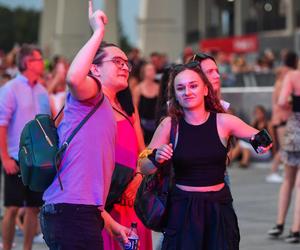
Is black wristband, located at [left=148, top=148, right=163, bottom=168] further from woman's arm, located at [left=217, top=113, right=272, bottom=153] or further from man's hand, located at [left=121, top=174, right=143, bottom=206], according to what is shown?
man's hand, located at [left=121, top=174, right=143, bottom=206]

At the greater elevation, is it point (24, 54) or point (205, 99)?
point (24, 54)

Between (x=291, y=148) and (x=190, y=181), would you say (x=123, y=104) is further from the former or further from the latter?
(x=291, y=148)

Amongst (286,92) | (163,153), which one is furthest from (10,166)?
(163,153)

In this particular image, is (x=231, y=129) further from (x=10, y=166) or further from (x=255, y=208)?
(x=255, y=208)

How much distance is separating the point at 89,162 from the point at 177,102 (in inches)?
35.5

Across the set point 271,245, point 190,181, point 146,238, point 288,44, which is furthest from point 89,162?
point 288,44

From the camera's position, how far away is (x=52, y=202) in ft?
15.9

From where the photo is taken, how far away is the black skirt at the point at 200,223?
5.30m

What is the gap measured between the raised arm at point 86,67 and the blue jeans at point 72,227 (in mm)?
601

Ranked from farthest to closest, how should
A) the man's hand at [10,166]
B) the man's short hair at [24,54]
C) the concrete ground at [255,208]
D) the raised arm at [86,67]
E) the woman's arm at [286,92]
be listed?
the woman's arm at [286,92]
the concrete ground at [255,208]
the man's short hair at [24,54]
the man's hand at [10,166]
the raised arm at [86,67]

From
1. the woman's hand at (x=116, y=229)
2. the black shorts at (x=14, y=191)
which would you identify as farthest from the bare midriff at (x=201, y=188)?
the black shorts at (x=14, y=191)

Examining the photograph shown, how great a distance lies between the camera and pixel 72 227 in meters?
4.76

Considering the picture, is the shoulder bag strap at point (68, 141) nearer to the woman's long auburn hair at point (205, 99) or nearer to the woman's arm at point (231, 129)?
the woman's long auburn hair at point (205, 99)

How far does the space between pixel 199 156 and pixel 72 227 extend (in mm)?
947
